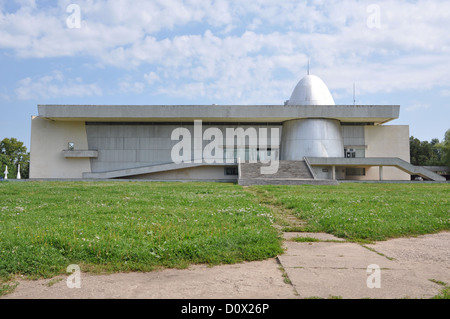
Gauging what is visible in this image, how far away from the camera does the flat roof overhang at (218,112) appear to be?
37250 millimetres

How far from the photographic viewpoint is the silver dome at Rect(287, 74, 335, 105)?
1670 inches

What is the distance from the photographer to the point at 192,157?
133 feet

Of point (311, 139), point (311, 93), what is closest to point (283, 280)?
point (311, 139)

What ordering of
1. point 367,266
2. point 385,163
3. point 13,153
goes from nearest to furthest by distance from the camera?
point 367,266 → point 385,163 → point 13,153

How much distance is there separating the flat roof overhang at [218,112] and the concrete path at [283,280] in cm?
3223

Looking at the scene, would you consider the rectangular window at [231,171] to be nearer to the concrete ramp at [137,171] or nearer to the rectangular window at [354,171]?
the concrete ramp at [137,171]

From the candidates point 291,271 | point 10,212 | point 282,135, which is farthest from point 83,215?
point 282,135

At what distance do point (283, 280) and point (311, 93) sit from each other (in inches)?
1573

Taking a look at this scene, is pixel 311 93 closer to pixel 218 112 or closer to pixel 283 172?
pixel 218 112

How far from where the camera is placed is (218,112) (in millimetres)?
37656

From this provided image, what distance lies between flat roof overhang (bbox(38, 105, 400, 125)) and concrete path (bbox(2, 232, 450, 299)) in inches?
1269

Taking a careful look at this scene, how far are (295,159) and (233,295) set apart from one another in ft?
117

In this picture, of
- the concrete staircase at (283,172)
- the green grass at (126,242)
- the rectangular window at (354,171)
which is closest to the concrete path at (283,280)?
the green grass at (126,242)

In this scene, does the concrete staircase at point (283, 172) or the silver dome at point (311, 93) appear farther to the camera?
the silver dome at point (311, 93)
